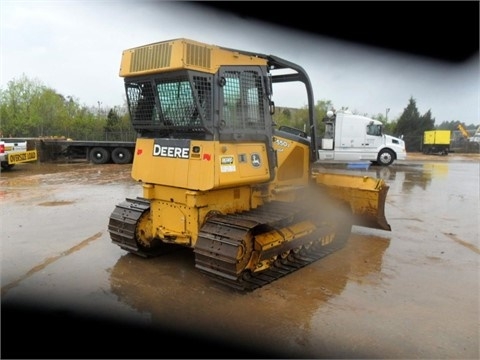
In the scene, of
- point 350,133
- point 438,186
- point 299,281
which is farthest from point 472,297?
point 350,133

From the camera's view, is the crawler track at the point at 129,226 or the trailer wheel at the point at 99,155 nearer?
the crawler track at the point at 129,226

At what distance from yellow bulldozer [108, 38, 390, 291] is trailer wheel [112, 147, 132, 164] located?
14.8 meters

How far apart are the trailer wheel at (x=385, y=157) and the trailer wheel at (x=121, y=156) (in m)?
12.5

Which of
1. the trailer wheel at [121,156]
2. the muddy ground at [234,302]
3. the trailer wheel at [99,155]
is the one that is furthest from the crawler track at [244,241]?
Result: the trailer wheel at [99,155]

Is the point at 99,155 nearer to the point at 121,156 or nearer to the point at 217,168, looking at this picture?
the point at 121,156

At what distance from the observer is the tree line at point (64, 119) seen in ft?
104

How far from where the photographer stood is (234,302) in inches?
155

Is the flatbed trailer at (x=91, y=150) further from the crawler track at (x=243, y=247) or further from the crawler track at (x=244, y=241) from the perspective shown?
the crawler track at (x=243, y=247)

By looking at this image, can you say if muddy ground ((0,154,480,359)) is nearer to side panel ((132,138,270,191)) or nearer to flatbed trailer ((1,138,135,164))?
side panel ((132,138,270,191))

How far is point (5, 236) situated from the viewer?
621 centimetres

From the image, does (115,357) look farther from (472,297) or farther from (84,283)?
(472,297)

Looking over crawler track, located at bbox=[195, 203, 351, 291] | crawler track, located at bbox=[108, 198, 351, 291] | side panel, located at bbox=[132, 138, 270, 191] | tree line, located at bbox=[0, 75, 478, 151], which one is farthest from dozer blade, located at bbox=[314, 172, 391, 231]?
tree line, located at bbox=[0, 75, 478, 151]

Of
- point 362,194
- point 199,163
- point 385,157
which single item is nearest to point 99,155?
point 385,157

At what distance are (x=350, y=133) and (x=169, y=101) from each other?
52.3 ft
